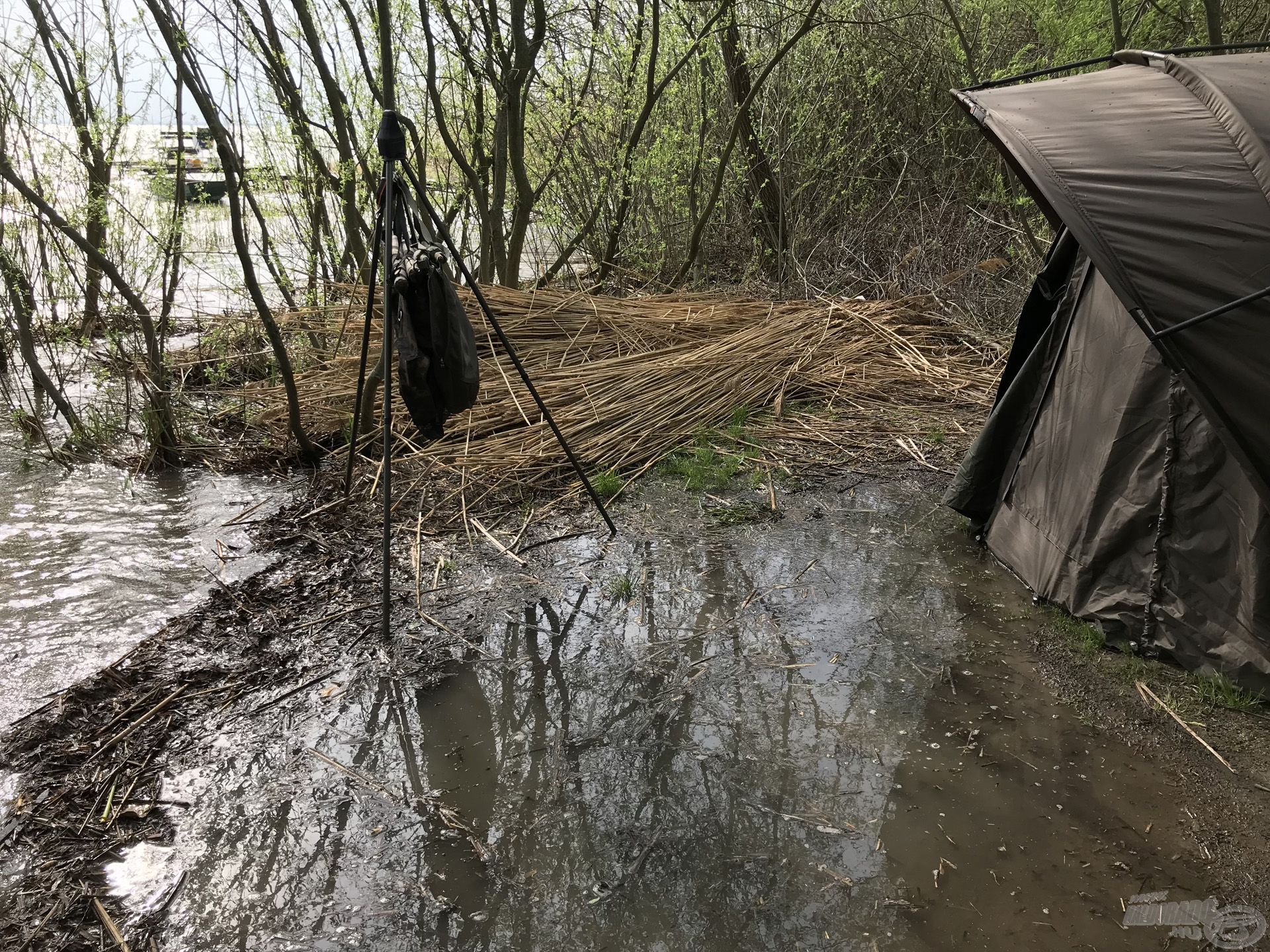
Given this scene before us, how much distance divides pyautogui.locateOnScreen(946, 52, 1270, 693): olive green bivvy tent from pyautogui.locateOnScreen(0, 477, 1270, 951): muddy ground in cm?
30

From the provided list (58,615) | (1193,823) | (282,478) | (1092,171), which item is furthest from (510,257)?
(1193,823)

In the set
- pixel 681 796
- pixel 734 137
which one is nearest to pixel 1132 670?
pixel 681 796

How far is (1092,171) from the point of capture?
291cm

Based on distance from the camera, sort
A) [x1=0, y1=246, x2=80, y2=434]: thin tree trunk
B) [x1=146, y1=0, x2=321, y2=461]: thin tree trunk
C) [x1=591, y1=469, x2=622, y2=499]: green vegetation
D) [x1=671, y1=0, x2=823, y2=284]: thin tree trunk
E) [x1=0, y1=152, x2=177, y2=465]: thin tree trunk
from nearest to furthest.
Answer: [x1=146, y1=0, x2=321, y2=461]: thin tree trunk < [x1=591, y1=469, x2=622, y2=499]: green vegetation < [x1=0, y1=152, x2=177, y2=465]: thin tree trunk < [x1=0, y1=246, x2=80, y2=434]: thin tree trunk < [x1=671, y1=0, x2=823, y2=284]: thin tree trunk

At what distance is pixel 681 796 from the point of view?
2.61 meters

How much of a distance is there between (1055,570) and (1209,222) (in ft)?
4.91

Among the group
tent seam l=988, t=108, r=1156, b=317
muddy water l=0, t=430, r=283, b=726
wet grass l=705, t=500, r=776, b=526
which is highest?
tent seam l=988, t=108, r=1156, b=317

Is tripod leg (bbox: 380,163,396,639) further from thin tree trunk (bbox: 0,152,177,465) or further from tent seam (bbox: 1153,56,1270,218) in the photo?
tent seam (bbox: 1153,56,1270,218)

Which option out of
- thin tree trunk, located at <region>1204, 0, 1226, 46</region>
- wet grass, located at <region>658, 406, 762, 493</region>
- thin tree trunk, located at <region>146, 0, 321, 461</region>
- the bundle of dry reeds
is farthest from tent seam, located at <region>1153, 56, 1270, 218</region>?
thin tree trunk, located at <region>146, 0, 321, 461</region>

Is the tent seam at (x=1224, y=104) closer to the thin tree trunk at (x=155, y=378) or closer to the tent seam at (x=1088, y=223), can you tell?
the tent seam at (x=1088, y=223)

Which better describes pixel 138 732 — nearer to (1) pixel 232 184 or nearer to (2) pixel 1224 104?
(1) pixel 232 184

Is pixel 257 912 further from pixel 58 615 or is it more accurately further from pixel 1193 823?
pixel 1193 823

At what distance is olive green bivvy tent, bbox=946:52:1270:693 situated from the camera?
2664mm

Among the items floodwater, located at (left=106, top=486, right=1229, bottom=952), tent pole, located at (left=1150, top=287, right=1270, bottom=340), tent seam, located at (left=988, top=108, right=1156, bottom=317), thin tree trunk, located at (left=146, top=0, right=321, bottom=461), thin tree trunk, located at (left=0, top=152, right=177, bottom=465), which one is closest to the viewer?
floodwater, located at (left=106, top=486, right=1229, bottom=952)
